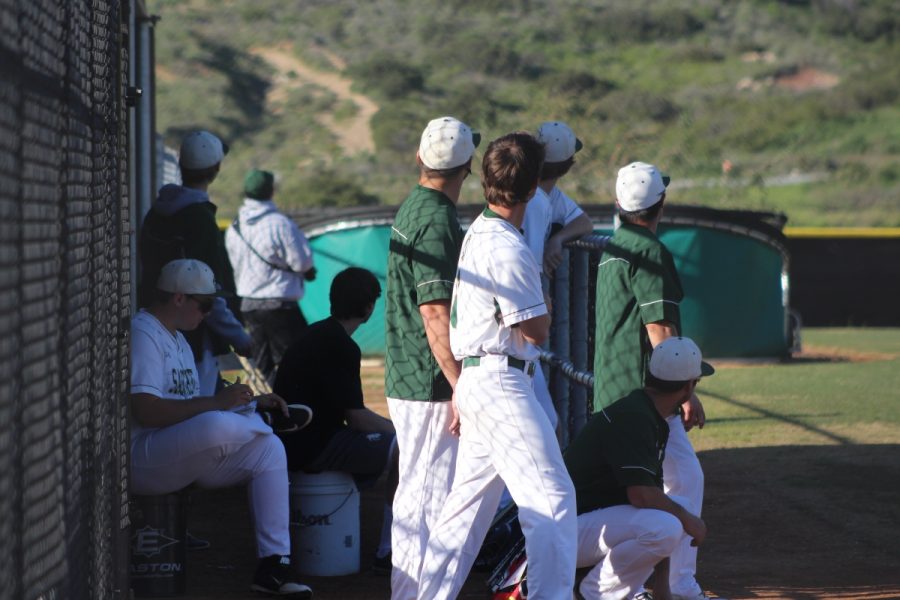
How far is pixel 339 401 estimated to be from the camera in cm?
611

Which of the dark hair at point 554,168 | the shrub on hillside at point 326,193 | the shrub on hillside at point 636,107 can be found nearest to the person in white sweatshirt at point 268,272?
the dark hair at point 554,168

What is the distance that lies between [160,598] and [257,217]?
4695mm

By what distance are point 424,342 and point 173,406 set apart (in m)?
1.07

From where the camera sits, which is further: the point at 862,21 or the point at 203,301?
the point at 862,21

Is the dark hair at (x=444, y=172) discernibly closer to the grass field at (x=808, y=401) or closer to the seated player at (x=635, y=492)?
the seated player at (x=635, y=492)

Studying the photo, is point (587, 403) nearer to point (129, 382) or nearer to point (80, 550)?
point (129, 382)

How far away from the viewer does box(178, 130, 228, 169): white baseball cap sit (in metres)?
6.84

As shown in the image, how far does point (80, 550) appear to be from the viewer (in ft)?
12.3

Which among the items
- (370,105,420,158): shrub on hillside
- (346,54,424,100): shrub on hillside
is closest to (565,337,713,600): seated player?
(370,105,420,158): shrub on hillside

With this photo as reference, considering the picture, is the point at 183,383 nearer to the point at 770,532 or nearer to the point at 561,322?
the point at 561,322

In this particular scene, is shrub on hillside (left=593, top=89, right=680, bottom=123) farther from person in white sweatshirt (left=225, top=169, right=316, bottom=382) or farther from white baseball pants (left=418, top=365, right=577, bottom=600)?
white baseball pants (left=418, top=365, right=577, bottom=600)

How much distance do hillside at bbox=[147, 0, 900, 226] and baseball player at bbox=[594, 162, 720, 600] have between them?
26.5 m

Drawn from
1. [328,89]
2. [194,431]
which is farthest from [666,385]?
[328,89]

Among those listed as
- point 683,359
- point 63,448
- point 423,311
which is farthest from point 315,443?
point 63,448
